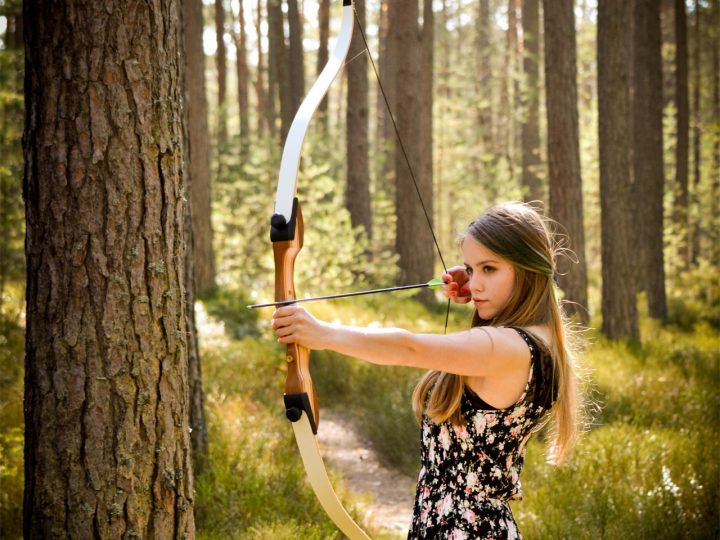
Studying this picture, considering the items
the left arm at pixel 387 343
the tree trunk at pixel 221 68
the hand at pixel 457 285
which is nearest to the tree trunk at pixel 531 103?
the tree trunk at pixel 221 68

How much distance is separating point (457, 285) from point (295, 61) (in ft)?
37.6

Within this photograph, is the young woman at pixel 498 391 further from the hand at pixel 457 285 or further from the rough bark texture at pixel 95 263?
the rough bark texture at pixel 95 263

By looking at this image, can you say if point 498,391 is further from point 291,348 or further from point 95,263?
point 95,263

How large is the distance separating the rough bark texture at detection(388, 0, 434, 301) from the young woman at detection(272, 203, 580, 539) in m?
7.93

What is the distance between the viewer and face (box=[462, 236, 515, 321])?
1936 millimetres

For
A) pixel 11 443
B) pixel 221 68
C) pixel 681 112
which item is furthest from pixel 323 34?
pixel 11 443

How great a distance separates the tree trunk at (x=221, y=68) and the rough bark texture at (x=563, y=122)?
8155mm

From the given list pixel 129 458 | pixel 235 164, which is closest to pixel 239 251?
pixel 235 164

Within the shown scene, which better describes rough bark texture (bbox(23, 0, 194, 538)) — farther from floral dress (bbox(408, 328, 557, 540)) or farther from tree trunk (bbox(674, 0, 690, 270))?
tree trunk (bbox(674, 0, 690, 270))

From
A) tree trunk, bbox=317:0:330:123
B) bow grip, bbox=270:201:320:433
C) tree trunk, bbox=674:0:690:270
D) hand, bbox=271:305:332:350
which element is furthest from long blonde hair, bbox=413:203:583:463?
tree trunk, bbox=317:0:330:123

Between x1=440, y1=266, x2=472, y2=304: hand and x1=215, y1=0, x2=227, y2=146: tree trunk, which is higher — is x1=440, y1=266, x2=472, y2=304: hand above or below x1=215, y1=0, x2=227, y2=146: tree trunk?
below

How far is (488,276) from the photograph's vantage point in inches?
77.0

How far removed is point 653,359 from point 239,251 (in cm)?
667

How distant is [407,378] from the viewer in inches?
246
